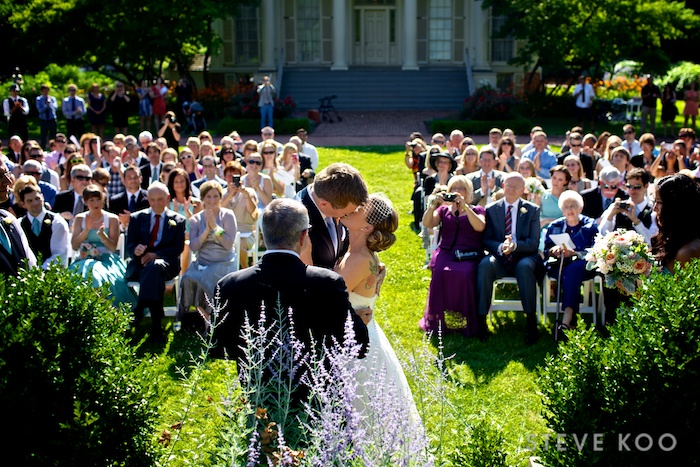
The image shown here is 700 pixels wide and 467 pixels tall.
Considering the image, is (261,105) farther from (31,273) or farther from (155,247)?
(31,273)

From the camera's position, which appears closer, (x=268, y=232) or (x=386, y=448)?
(x=386, y=448)

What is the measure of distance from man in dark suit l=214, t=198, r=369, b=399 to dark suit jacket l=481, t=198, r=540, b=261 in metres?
4.73

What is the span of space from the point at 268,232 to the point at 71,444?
1.40 m

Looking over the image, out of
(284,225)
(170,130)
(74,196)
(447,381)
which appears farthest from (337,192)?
(170,130)

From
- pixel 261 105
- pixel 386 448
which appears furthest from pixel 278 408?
pixel 261 105

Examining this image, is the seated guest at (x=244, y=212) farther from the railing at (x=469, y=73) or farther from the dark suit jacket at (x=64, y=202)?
the railing at (x=469, y=73)

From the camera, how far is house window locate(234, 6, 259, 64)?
33812 millimetres

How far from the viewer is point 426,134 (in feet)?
85.0

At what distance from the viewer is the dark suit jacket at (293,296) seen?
4.18 metres

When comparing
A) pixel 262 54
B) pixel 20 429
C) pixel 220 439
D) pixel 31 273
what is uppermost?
pixel 262 54

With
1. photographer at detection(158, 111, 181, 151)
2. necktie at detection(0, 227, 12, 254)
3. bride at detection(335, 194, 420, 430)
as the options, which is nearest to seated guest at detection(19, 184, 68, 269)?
necktie at detection(0, 227, 12, 254)

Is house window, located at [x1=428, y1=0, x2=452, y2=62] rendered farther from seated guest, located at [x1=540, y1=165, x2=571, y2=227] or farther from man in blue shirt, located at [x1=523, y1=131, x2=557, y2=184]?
seated guest, located at [x1=540, y1=165, x2=571, y2=227]

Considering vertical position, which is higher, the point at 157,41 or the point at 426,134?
the point at 157,41

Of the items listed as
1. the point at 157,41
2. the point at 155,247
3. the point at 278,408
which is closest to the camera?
the point at 278,408
